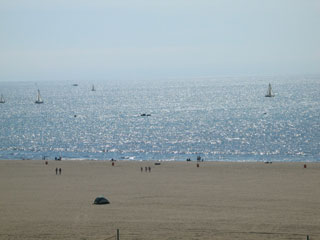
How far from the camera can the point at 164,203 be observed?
39.5 metres

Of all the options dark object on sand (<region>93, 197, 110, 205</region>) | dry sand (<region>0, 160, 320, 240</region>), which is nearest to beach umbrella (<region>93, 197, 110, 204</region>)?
dark object on sand (<region>93, 197, 110, 205</region>)

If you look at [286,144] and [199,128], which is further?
[199,128]

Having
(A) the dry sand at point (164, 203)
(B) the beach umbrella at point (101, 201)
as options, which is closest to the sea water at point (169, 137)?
(A) the dry sand at point (164, 203)

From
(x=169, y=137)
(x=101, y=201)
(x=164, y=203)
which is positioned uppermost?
(x=101, y=201)

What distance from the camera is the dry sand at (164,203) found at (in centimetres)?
3077

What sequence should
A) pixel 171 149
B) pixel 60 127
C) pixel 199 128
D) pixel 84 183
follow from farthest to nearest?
pixel 60 127 < pixel 199 128 < pixel 171 149 < pixel 84 183

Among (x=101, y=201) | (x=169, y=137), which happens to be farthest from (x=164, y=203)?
(x=169, y=137)

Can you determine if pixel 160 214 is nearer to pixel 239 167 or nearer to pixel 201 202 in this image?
pixel 201 202

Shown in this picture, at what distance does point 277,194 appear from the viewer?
43.0m

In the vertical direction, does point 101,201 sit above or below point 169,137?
above

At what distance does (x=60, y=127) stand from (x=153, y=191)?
9256cm

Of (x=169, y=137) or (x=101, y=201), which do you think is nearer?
(x=101, y=201)

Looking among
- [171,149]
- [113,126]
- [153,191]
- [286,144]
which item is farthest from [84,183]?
[113,126]

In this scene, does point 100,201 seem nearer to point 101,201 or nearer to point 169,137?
point 101,201
